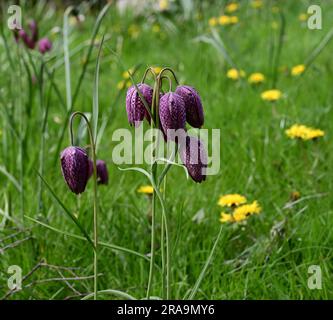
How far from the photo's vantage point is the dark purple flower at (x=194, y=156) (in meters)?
0.88

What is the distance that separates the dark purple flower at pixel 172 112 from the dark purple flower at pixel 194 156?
0.10 feet

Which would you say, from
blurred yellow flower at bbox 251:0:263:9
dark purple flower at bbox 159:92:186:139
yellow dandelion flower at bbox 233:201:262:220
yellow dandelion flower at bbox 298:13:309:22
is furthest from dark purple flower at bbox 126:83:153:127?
blurred yellow flower at bbox 251:0:263:9

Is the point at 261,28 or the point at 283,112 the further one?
the point at 261,28

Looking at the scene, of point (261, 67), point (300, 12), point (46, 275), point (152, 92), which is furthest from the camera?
point (300, 12)

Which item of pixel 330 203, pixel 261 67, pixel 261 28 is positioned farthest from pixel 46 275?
pixel 261 28

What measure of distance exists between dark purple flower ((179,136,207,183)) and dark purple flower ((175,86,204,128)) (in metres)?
0.02

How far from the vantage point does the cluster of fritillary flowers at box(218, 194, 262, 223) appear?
1397 millimetres

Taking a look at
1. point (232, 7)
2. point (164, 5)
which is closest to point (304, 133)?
point (232, 7)

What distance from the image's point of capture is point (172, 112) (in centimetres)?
84

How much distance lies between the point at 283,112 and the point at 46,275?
1.04 meters

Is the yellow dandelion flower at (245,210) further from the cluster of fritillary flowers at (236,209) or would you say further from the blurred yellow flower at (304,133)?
the blurred yellow flower at (304,133)

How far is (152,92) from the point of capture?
2.96 feet

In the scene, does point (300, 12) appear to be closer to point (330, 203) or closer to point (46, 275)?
point (330, 203)

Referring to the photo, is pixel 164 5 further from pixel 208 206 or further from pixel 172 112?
pixel 172 112
